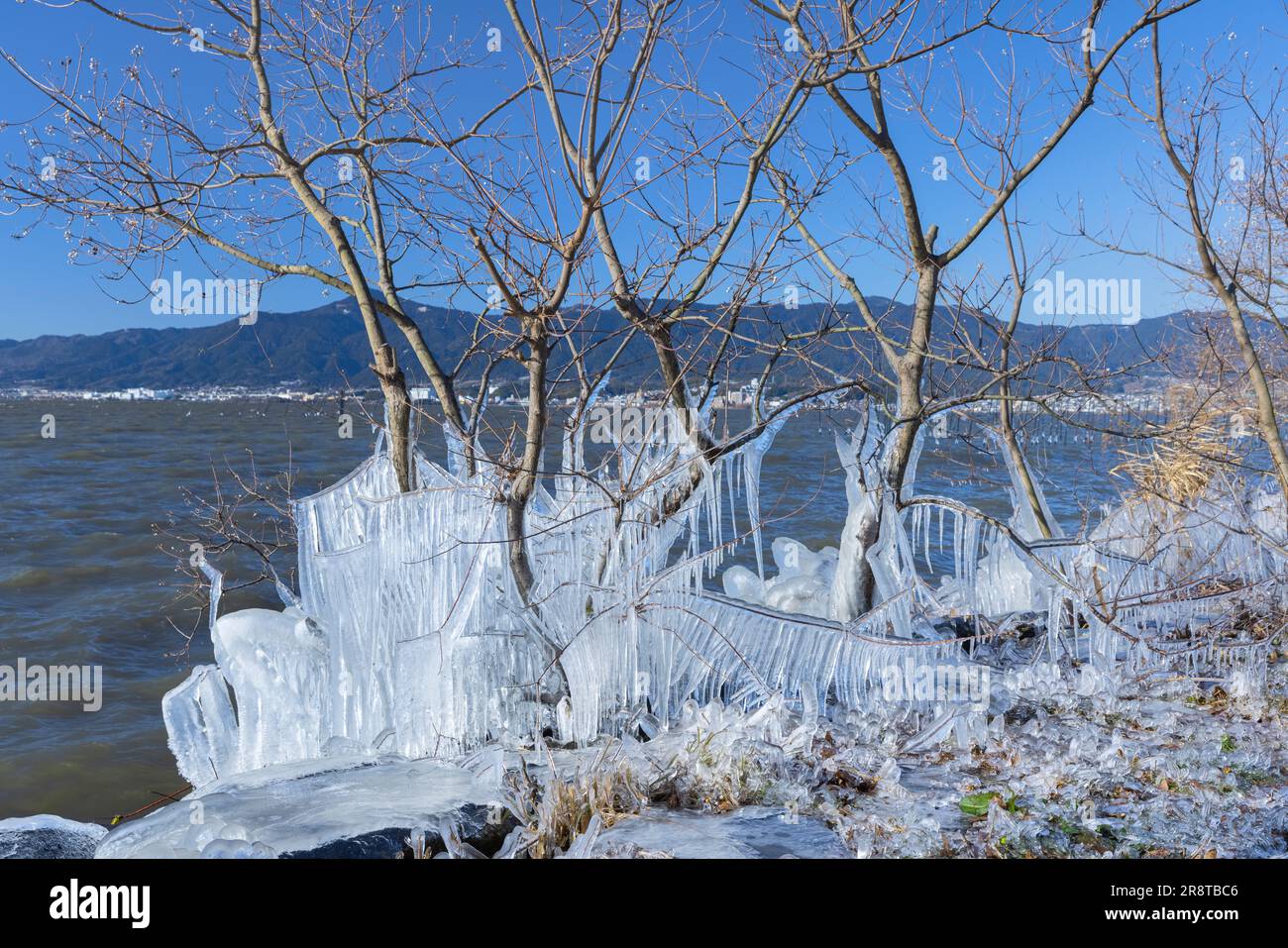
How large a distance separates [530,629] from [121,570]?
1162 centimetres

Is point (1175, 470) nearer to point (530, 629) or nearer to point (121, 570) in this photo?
point (530, 629)

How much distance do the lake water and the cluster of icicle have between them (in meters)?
0.54

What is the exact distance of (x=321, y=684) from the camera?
4441 millimetres

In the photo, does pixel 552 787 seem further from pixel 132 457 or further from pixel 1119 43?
pixel 132 457

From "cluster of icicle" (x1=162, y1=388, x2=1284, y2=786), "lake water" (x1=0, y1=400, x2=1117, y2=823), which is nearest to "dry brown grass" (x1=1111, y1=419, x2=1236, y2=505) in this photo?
"lake water" (x1=0, y1=400, x2=1117, y2=823)

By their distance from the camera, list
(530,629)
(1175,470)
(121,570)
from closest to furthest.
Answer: (530,629), (1175,470), (121,570)

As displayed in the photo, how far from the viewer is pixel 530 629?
4.23m

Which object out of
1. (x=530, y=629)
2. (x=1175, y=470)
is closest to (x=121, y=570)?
(x=530, y=629)

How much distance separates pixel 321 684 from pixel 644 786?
6.33 ft

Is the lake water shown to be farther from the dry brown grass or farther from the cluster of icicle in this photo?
the cluster of icicle

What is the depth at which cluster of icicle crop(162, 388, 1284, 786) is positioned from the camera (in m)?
3.98

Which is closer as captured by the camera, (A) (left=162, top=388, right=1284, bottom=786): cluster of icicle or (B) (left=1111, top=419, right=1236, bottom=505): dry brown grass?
(A) (left=162, top=388, right=1284, bottom=786): cluster of icicle

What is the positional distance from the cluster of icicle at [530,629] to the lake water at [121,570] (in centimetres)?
54
